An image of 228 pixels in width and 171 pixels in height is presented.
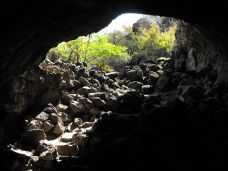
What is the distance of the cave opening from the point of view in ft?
39.8

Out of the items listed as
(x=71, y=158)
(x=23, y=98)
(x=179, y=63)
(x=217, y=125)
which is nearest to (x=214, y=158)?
(x=217, y=125)

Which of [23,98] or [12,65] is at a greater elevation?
[12,65]

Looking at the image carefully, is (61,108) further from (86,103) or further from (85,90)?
(85,90)

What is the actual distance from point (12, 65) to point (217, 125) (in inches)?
359

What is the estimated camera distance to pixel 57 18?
1102 centimetres

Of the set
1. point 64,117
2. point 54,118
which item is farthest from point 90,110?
point 54,118

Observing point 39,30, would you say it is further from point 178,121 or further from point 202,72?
point 202,72

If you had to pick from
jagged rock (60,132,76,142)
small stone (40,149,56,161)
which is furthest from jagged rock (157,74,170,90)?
small stone (40,149,56,161)

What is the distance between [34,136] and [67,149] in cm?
205

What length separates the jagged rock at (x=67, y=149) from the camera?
43.6 ft

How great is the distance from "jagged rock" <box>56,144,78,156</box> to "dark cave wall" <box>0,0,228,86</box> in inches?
145

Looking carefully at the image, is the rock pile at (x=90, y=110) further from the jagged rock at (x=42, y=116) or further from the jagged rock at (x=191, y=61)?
the jagged rock at (x=191, y=61)

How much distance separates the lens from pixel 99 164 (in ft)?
39.0

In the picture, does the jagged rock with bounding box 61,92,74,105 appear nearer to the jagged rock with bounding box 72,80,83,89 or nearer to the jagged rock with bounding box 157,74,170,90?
the jagged rock with bounding box 72,80,83,89
